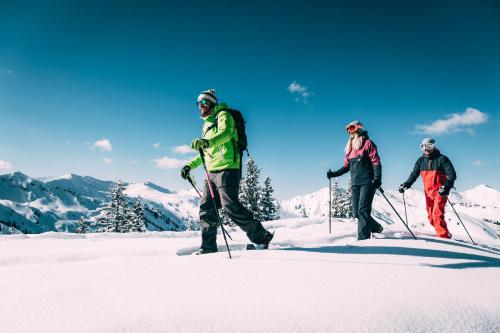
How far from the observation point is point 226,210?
468 centimetres

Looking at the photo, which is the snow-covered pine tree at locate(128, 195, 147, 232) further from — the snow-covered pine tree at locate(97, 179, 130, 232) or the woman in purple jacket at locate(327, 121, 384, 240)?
the woman in purple jacket at locate(327, 121, 384, 240)

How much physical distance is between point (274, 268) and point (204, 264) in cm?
80

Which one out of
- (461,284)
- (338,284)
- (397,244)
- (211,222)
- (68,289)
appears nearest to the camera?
(68,289)

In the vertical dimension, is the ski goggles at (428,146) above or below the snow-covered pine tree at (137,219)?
above

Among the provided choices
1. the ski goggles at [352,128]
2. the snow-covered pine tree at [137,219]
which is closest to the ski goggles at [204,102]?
the ski goggles at [352,128]

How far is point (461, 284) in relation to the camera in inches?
119

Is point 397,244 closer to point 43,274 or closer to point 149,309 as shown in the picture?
point 149,309

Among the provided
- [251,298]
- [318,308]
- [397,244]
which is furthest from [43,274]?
[397,244]

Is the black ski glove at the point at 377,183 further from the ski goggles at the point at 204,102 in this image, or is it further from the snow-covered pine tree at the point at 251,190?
the snow-covered pine tree at the point at 251,190

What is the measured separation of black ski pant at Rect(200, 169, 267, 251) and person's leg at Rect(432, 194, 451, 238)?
202 inches

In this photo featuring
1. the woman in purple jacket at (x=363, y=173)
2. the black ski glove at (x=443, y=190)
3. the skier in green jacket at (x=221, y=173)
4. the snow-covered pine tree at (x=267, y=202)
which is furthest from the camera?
the snow-covered pine tree at (x=267, y=202)

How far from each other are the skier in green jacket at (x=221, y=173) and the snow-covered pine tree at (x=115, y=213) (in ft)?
86.1

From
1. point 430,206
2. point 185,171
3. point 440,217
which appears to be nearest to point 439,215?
point 440,217

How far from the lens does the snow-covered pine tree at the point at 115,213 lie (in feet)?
94.8
